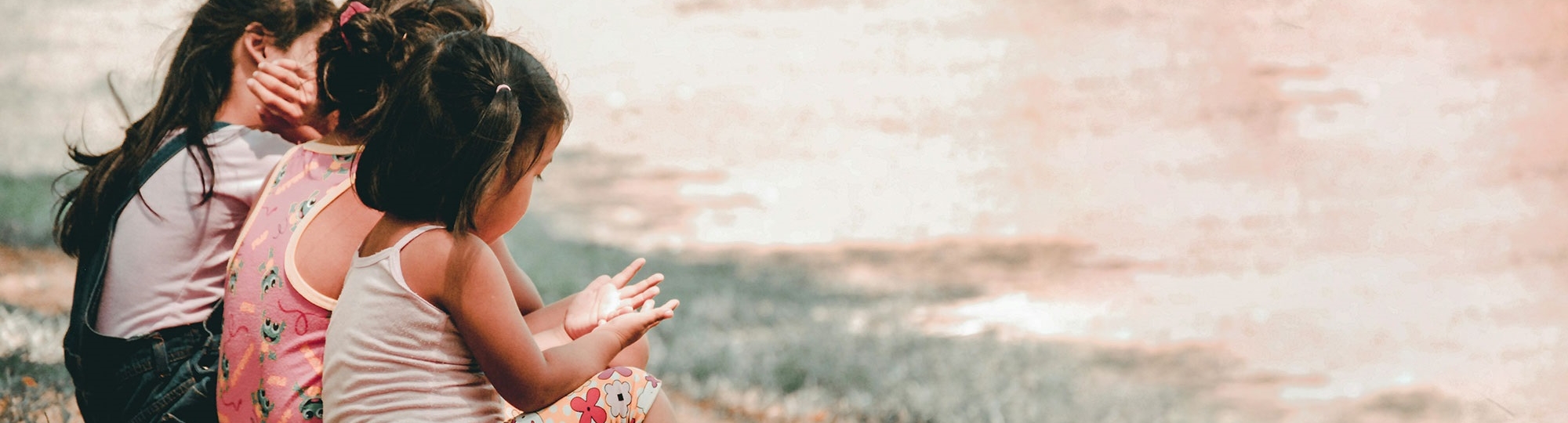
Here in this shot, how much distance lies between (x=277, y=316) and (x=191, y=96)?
63 centimetres

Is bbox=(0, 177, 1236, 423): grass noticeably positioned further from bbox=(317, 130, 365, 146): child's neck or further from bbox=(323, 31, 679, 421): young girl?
bbox=(323, 31, 679, 421): young girl

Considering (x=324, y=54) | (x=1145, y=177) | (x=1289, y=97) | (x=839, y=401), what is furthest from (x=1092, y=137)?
(x=324, y=54)

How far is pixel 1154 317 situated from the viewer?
17.2 feet

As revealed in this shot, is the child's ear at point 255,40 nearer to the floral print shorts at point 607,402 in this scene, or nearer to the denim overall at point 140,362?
the denim overall at point 140,362

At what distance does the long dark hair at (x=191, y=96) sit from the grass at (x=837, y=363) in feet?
3.01

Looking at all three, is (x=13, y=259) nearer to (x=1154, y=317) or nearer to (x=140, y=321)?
(x=140, y=321)

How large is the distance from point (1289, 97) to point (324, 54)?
667 centimetres

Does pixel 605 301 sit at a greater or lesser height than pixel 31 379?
greater

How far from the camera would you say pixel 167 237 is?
7.18 ft

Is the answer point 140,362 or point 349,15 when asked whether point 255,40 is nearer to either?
point 349,15

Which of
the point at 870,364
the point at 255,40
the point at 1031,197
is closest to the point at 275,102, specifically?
the point at 255,40

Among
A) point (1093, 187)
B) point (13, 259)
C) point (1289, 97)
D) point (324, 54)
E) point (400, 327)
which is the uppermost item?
point (324, 54)

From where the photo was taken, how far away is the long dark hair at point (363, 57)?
2.03m

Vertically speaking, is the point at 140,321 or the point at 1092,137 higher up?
the point at 140,321
